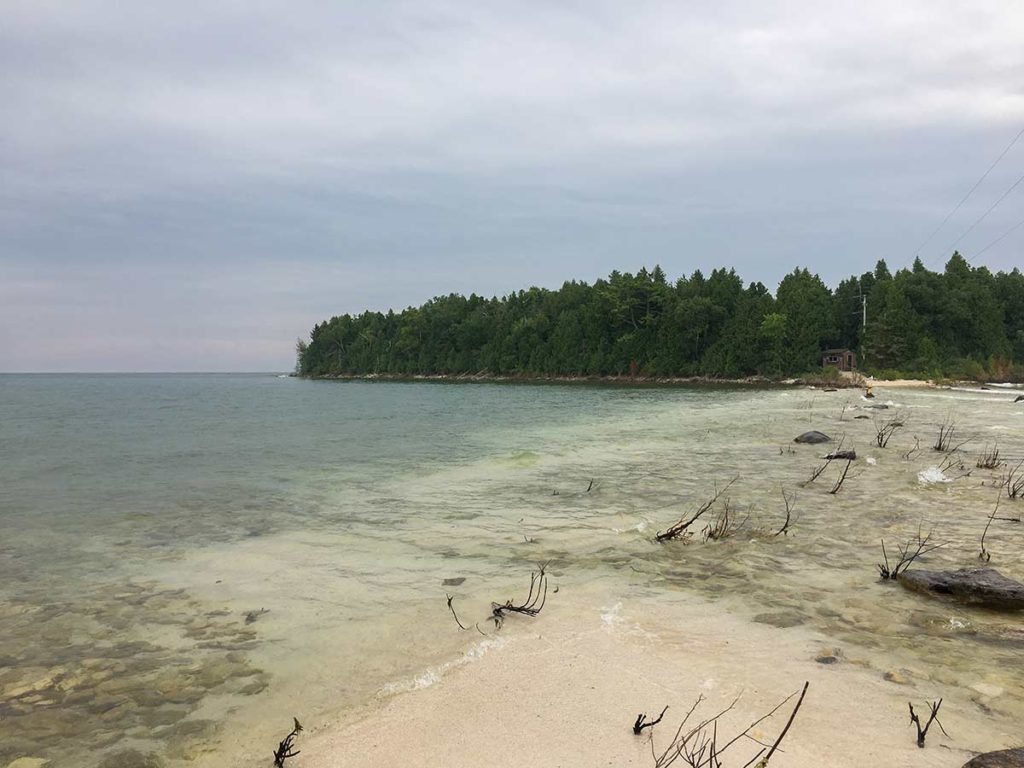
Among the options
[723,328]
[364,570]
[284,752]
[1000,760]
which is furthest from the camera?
[723,328]

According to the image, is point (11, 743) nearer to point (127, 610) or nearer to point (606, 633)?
point (127, 610)

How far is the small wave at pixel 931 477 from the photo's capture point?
11.0 m

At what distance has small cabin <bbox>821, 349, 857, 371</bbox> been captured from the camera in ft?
283

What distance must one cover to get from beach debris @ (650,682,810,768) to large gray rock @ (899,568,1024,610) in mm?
2870

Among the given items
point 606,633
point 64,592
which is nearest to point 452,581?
point 606,633

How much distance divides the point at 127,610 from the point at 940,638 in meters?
7.31

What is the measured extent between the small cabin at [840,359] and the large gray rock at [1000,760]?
3594 inches

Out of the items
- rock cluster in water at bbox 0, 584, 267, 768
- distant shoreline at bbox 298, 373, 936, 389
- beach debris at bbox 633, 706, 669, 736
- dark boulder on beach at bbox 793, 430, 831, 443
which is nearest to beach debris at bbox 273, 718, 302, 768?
rock cluster in water at bbox 0, 584, 267, 768

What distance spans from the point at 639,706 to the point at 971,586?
11.9 feet

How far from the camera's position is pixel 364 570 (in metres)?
7.02

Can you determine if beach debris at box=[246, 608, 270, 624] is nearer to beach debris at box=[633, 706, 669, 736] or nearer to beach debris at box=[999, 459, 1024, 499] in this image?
beach debris at box=[633, 706, 669, 736]

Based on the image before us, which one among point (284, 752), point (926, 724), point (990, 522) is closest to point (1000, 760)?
point (926, 724)

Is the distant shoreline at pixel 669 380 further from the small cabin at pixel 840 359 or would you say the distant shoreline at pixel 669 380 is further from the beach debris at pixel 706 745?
the beach debris at pixel 706 745

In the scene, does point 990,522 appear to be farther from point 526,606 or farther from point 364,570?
point 364,570
